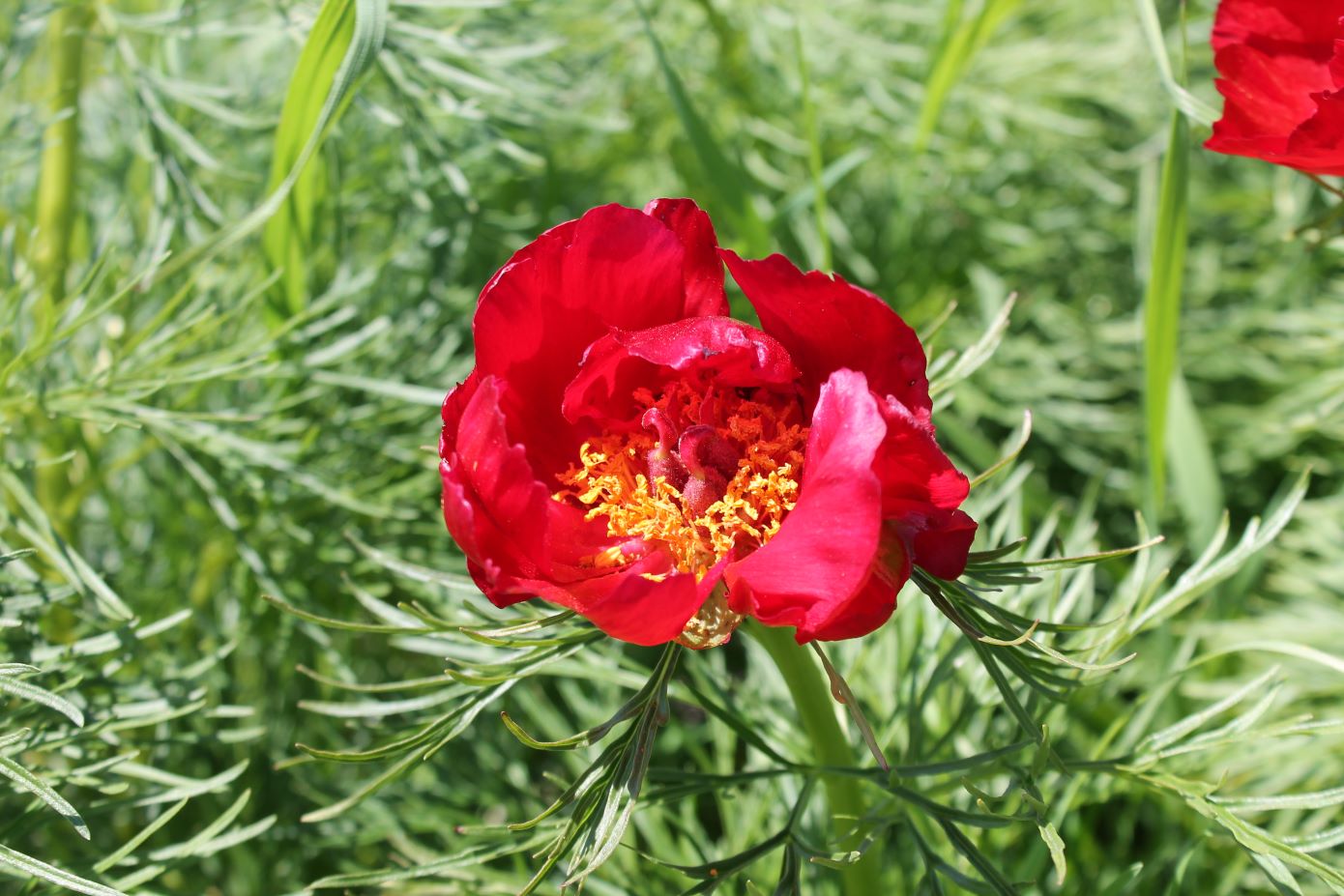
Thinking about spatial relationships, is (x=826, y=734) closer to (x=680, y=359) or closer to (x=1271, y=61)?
(x=680, y=359)

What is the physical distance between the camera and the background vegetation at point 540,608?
0.77 m

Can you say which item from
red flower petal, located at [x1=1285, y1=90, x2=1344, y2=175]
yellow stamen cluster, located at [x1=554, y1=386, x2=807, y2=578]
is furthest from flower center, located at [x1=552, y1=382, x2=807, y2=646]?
red flower petal, located at [x1=1285, y1=90, x2=1344, y2=175]

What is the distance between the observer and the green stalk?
1087 millimetres

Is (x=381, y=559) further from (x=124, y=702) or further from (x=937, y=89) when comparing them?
(x=937, y=89)

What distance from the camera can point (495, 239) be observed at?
1.26 meters

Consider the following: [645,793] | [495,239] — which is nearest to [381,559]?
[645,793]

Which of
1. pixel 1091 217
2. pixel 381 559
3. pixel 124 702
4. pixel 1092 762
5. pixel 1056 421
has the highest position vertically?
pixel 381 559

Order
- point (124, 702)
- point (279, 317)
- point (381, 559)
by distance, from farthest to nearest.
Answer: point (279, 317), point (124, 702), point (381, 559)

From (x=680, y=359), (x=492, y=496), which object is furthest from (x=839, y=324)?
(x=492, y=496)

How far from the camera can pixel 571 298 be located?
2.24 feet

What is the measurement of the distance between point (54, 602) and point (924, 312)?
101 cm

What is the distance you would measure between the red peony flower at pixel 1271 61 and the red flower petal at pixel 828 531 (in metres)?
0.32

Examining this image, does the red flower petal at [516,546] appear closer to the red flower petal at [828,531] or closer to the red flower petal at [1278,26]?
the red flower petal at [828,531]

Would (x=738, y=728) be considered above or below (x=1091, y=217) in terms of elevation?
above
